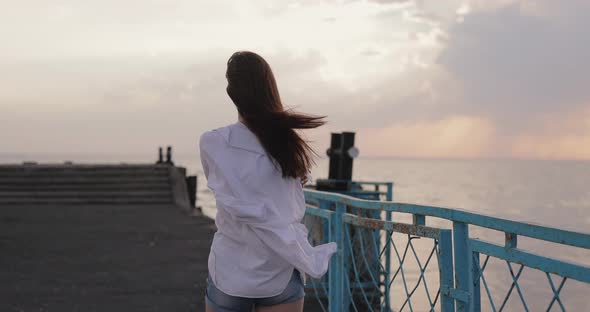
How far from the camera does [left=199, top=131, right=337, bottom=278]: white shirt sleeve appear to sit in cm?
235

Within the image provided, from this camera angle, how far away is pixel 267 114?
2379 millimetres

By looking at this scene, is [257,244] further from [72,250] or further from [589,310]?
[589,310]

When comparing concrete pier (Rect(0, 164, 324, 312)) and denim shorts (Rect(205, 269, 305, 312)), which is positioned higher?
denim shorts (Rect(205, 269, 305, 312))

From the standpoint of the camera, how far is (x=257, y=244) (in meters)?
2.39

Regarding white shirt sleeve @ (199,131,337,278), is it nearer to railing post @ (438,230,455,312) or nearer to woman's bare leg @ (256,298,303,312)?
woman's bare leg @ (256,298,303,312)

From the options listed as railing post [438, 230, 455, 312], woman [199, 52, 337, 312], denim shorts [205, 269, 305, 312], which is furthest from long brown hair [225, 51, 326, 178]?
railing post [438, 230, 455, 312]

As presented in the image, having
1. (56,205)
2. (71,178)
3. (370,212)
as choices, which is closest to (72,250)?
(370,212)

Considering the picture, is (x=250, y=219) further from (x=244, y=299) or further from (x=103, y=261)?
(x=103, y=261)

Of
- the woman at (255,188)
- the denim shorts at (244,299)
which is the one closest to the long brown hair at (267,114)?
the woman at (255,188)

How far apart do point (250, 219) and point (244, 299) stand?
0.31 meters

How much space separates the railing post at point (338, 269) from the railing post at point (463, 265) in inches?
69.1

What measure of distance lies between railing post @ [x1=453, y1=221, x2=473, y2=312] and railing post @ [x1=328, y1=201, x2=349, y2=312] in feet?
5.76

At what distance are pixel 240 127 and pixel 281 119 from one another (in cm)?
15

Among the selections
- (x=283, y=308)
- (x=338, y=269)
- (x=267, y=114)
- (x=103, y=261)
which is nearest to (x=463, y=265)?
(x=283, y=308)
